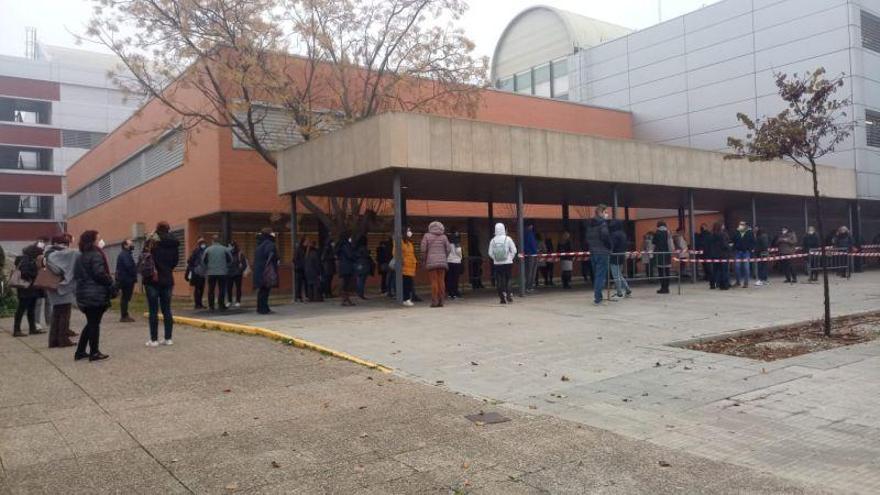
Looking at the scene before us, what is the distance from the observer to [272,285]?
1366cm

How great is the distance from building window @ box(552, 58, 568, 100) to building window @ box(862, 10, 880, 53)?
1563 cm

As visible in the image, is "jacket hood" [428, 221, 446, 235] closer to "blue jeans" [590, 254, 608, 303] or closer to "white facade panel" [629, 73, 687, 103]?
"blue jeans" [590, 254, 608, 303]

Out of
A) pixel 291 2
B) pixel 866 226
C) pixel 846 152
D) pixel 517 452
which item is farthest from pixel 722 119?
pixel 517 452

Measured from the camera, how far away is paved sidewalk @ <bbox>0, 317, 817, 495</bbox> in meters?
4.46

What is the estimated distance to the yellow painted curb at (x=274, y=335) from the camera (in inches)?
323

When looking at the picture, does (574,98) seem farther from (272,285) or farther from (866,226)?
(272,285)

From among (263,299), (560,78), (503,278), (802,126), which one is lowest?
(263,299)

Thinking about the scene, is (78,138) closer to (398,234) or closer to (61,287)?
(398,234)

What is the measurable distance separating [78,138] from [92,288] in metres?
48.9

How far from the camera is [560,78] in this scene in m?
41.4

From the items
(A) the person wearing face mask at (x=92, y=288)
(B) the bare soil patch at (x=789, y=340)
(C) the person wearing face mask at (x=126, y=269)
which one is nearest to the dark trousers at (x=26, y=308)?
(C) the person wearing face mask at (x=126, y=269)

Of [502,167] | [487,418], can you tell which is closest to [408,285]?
[502,167]

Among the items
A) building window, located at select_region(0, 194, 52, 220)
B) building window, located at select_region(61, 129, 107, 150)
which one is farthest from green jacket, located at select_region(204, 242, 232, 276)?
building window, located at select_region(61, 129, 107, 150)

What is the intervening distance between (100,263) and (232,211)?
13442mm
